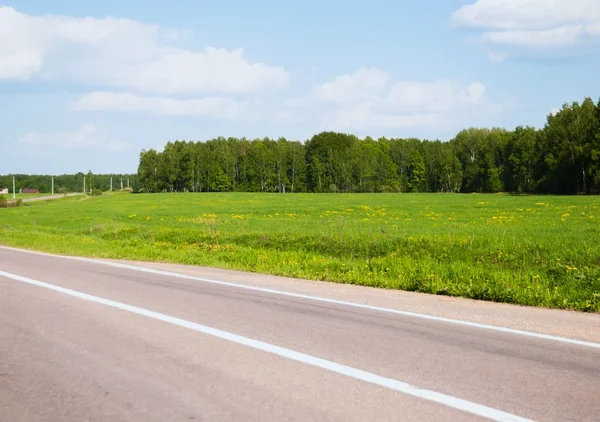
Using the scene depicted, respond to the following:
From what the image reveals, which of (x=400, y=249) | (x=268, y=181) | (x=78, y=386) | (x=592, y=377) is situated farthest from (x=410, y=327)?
(x=268, y=181)

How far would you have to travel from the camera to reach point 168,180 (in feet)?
458

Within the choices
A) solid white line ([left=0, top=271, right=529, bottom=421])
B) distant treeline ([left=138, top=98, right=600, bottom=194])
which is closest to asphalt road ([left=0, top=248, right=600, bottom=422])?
solid white line ([left=0, top=271, right=529, bottom=421])

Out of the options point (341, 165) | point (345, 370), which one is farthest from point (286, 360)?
point (341, 165)

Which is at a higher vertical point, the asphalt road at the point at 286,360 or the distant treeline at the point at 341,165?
the distant treeline at the point at 341,165

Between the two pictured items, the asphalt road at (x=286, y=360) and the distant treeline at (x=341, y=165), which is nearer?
the asphalt road at (x=286, y=360)

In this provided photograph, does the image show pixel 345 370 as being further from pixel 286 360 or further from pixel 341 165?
pixel 341 165

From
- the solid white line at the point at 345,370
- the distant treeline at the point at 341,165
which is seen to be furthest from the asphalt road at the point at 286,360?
the distant treeline at the point at 341,165

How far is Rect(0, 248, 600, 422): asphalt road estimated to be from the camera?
4.52 m

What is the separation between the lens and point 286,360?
19.0 ft

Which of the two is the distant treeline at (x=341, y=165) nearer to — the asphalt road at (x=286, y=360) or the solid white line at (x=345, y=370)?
the asphalt road at (x=286, y=360)

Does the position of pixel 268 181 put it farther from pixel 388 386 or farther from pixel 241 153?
pixel 388 386

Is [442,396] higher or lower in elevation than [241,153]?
lower

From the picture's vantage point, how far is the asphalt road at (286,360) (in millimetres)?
4523

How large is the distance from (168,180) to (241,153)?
20783 mm
